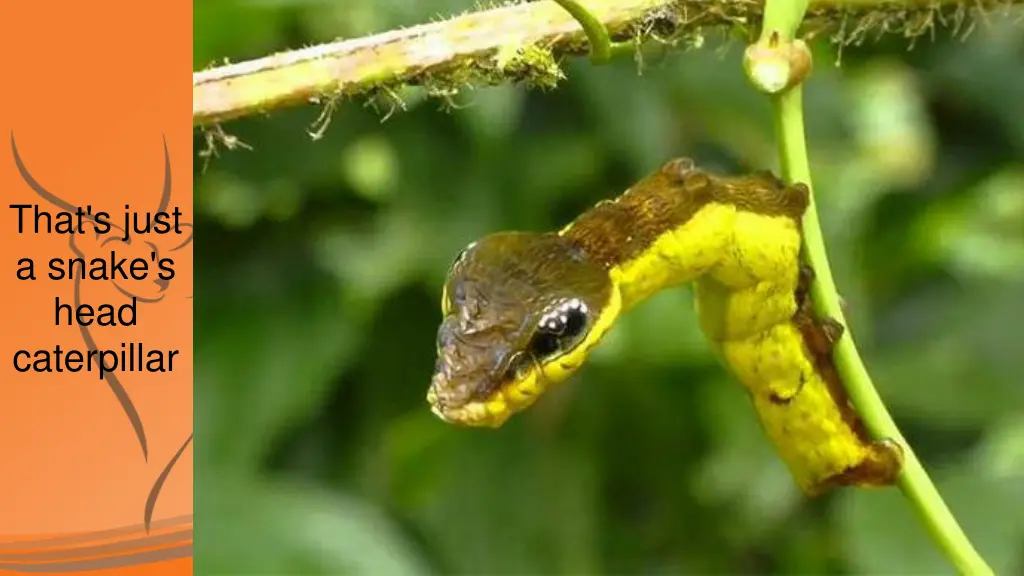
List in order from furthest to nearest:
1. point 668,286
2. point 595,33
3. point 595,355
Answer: point 595,355, point 668,286, point 595,33

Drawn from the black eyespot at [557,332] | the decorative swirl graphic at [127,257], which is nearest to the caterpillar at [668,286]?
the black eyespot at [557,332]

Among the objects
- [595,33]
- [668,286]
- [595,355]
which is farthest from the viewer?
[595,355]

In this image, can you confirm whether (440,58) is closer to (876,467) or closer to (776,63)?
(776,63)

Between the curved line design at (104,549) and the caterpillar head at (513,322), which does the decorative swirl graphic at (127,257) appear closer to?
the curved line design at (104,549)

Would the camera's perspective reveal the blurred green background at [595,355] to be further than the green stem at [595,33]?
Yes

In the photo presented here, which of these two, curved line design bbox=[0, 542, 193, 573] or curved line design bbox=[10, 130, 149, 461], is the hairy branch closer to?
curved line design bbox=[10, 130, 149, 461]

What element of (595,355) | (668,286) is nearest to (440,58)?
(668,286)

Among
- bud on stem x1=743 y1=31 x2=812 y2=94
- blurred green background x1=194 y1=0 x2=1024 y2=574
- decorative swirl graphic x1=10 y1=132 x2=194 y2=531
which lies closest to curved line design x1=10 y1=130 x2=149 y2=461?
decorative swirl graphic x1=10 y1=132 x2=194 y2=531
